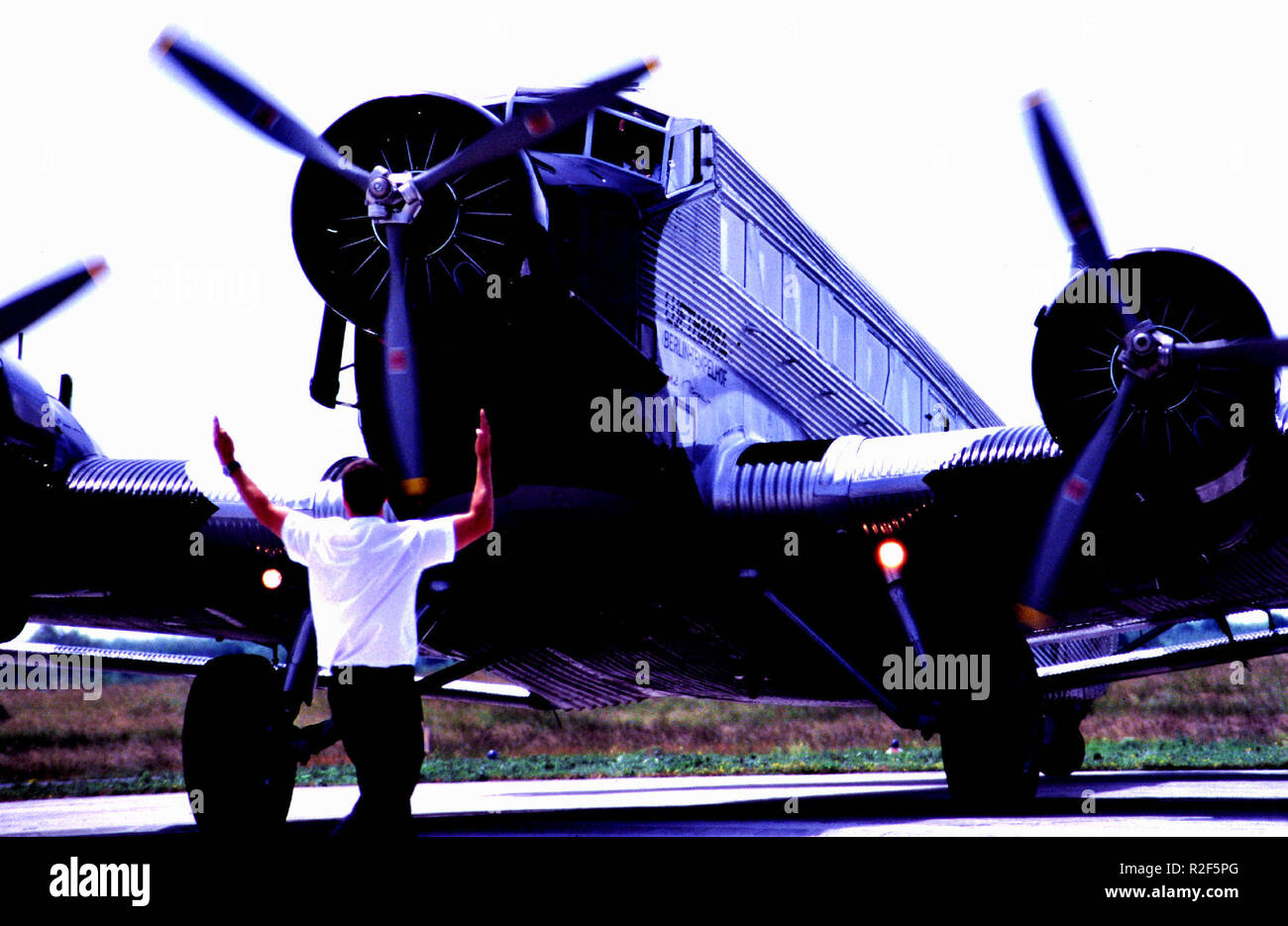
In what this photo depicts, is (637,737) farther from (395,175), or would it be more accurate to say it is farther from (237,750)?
(395,175)

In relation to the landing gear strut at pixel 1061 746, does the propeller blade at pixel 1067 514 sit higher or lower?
higher

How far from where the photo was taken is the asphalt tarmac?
1074cm

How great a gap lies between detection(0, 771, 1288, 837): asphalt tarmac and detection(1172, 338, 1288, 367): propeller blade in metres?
3.39

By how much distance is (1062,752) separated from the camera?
2409cm

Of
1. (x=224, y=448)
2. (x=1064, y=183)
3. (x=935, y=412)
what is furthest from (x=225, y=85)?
(x=935, y=412)

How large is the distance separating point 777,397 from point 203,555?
5.97 m

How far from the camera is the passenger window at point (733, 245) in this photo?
13.2m

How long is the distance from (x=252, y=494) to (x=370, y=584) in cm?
78

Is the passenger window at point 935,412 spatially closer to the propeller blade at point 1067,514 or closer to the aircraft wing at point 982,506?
the aircraft wing at point 982,506

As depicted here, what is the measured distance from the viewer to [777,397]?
571 inches

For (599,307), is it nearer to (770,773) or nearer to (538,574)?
(538,574)

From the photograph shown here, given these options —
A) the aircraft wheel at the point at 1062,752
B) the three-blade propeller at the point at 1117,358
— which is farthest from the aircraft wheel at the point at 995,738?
the aircraft wheel at the point at 1062,752

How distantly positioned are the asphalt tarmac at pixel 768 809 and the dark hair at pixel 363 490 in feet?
14.6
